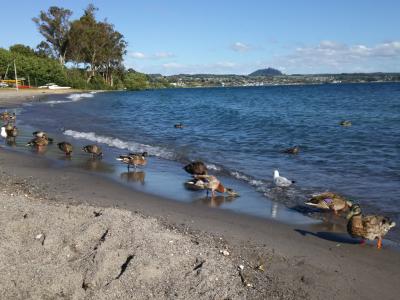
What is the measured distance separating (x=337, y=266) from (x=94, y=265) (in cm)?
339

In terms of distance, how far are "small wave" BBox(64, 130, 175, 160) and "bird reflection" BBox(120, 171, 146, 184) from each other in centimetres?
352

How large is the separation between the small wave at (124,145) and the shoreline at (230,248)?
7374 millimetres

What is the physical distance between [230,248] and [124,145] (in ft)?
44.4

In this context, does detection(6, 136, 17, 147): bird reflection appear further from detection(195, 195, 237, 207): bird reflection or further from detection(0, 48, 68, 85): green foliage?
detection(0, 48, 68, 85): green foliage

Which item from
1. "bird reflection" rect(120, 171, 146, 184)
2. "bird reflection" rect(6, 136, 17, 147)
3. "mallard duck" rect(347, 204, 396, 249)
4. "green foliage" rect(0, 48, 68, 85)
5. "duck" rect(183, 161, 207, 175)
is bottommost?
"bird reflection" rect(6, 136, 17, 147)

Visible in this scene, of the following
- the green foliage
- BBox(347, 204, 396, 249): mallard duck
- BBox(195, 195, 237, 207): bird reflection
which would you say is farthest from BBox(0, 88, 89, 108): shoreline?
BBox(347, 204, 396, 249): mallard duck

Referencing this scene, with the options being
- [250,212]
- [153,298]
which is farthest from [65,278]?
[250,212]

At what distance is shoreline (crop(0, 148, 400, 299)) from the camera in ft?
18.9

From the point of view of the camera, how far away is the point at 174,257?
6117 millimetres

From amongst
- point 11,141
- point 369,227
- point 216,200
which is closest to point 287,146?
point 216,200

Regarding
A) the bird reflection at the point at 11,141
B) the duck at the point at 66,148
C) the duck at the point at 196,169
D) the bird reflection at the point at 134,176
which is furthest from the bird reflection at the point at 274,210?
the bird reflection at the point at 11,141

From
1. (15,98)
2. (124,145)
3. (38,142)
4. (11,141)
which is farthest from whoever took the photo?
(15,98)

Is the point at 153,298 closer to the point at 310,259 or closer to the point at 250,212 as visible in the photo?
the point at 310,259

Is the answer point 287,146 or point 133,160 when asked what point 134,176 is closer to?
point 133,160
